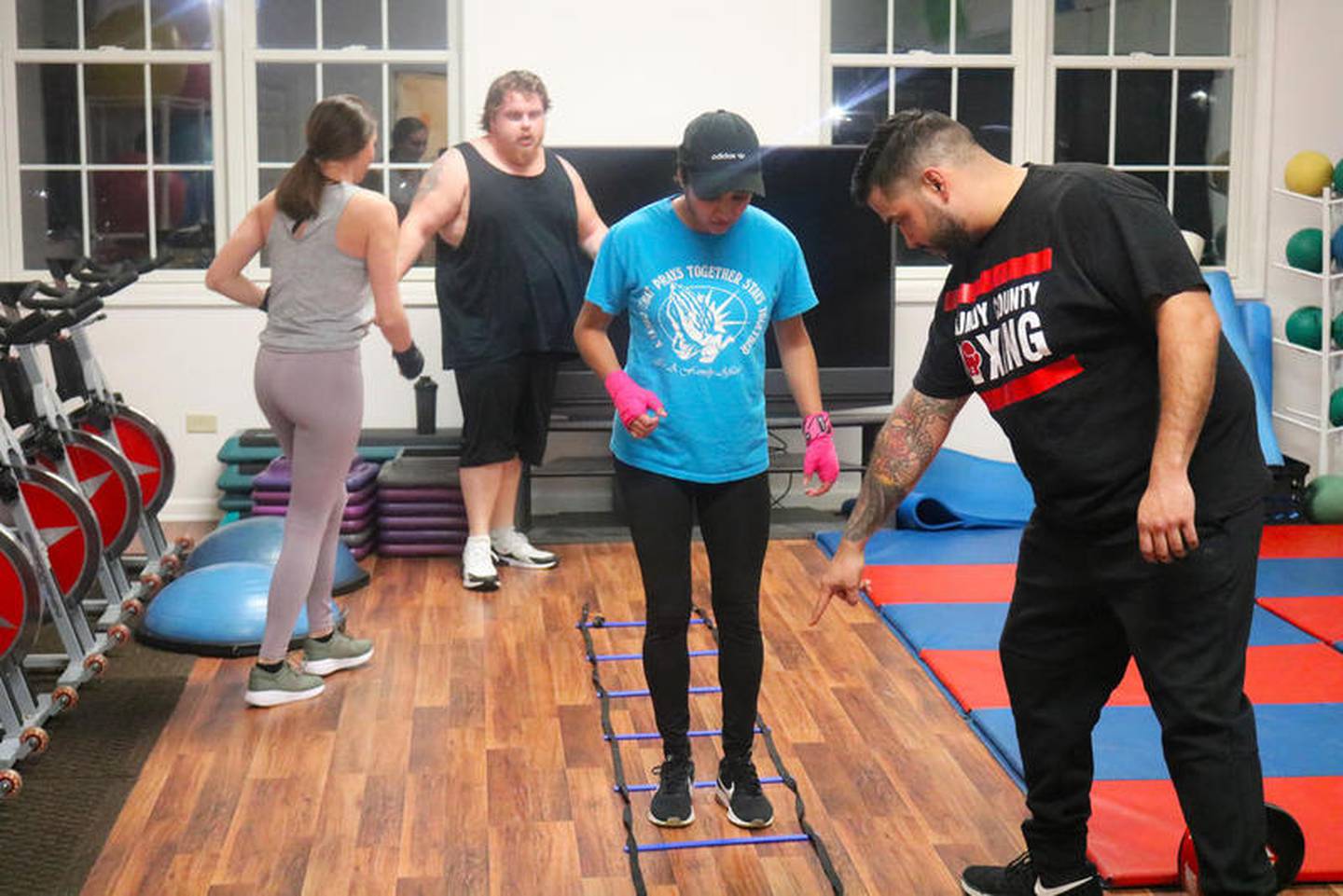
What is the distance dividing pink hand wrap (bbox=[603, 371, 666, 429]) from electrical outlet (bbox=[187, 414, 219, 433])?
150 inches

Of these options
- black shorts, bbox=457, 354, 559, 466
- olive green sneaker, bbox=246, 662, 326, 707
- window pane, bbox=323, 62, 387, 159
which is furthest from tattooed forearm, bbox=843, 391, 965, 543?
window pane, bbox=323, 62, 387, 159

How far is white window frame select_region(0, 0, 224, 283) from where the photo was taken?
267 inches

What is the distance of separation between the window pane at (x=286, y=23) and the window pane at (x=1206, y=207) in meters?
3.59

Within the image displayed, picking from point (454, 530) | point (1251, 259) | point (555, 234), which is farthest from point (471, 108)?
point (1251, 259)

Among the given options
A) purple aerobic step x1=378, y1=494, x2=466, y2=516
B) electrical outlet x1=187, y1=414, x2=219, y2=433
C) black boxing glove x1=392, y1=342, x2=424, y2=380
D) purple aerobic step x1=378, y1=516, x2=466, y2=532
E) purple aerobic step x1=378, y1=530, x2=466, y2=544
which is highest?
black boxing glove x1=392, y1=342, x2=424, y2=380

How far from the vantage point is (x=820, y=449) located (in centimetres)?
359

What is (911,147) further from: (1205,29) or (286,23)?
(1205,29)

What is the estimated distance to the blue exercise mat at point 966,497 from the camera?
6531 mm

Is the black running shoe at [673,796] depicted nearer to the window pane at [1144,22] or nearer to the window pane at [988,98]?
the window pane at [988,98]

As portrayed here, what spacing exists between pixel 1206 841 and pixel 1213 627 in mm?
326

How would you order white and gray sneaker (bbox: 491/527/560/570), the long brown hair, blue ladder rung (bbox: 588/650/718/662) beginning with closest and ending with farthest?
the long brown hair → blue ladder rung (bbox: 588/650/718/662) → white and gray sneaker (bbox: 491/527/560/570)

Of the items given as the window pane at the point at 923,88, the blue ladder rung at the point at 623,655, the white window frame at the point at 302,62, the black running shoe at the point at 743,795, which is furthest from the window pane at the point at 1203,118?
the black running shoe at the point at 743,795

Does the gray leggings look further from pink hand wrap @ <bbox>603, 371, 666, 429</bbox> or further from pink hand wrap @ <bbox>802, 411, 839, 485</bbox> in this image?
pink hand wrap @ <bbox>802, 411, 839, 485</bbox>

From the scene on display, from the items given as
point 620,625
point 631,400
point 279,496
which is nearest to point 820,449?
point 631,400
